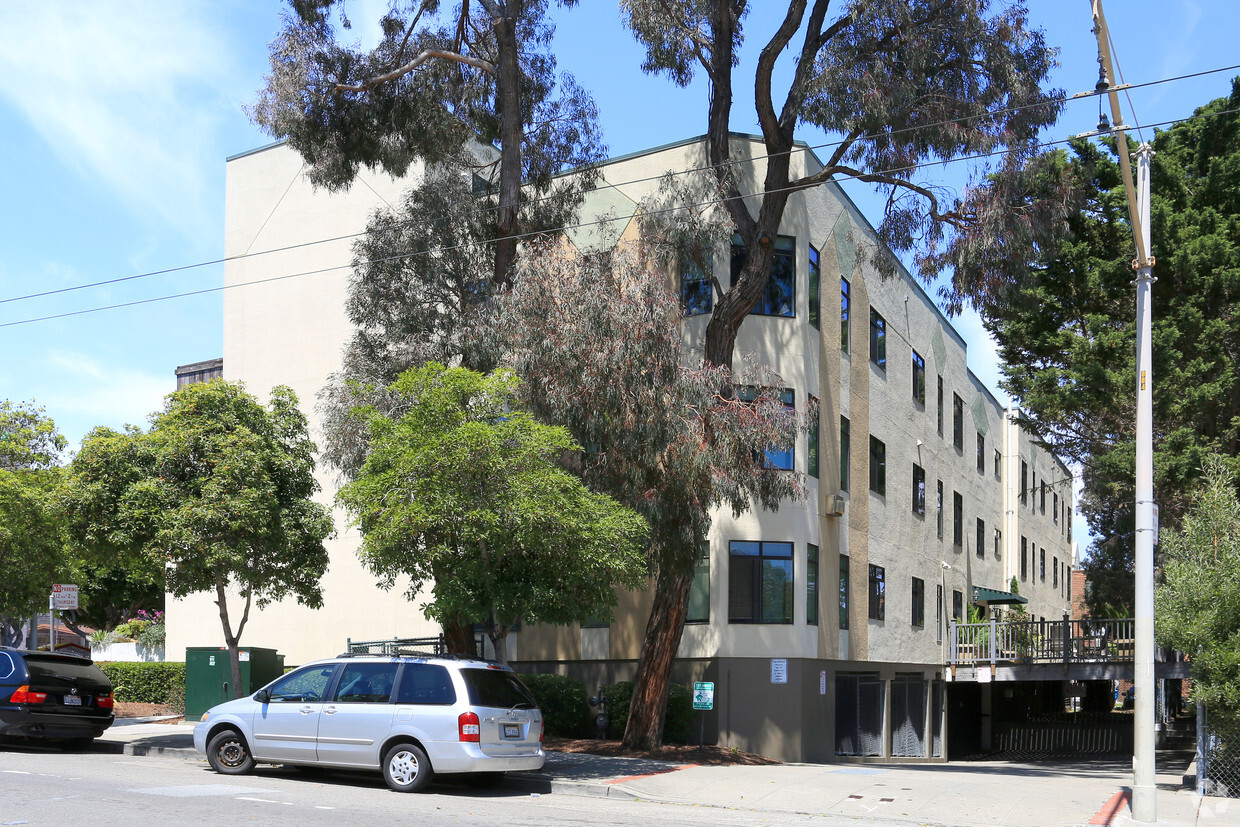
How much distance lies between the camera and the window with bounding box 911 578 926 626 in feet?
105

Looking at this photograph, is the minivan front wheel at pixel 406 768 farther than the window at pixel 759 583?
No

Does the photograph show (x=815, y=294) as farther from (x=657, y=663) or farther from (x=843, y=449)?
(x=657, y=663)

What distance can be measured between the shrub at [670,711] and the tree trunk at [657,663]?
79 cm

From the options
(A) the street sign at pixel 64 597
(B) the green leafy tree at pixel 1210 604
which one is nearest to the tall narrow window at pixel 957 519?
(B) the green leafy tree at pixel 1210 604

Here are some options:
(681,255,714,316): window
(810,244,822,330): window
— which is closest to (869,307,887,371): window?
(810,244,822,330): window

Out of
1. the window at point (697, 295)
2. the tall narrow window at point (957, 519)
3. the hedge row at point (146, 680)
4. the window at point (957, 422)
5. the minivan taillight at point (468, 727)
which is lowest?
the hedge row at point (146, 680)

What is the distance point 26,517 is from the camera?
73.3 ft

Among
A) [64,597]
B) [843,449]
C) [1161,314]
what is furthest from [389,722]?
[1161,314]

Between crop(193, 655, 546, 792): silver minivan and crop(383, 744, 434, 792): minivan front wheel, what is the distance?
1 centimetres

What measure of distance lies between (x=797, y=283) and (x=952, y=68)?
17.5 feet

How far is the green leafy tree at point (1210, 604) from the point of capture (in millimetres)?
15492

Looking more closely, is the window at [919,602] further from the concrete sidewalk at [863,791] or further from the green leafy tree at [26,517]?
the green leafy tree at [26,517]

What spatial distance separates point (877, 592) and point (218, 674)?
49.9ft

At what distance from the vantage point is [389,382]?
834 inches
